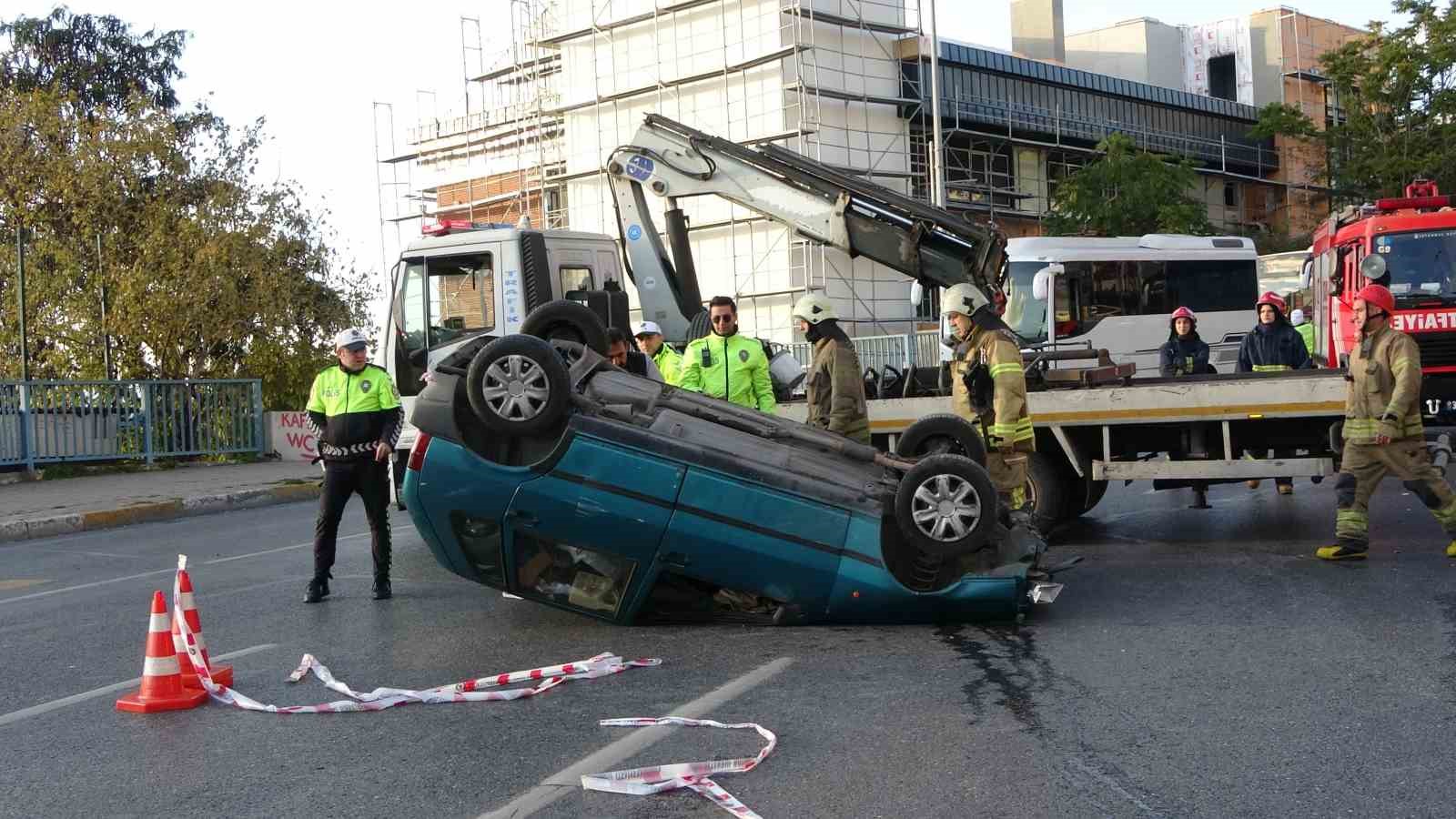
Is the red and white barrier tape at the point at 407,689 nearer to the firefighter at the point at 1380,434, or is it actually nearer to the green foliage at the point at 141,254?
the firefighter at the point at 1380,434

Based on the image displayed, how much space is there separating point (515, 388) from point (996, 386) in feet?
10.1

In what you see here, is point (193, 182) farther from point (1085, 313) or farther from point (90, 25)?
point (90, 25)

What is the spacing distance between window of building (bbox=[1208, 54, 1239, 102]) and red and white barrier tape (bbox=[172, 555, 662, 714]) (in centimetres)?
5674

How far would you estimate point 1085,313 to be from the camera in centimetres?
2417

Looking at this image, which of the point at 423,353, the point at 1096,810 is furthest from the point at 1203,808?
the point at 423,353

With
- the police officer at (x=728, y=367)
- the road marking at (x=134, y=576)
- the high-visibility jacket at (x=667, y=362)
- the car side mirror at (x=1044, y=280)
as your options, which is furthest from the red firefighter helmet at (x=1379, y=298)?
the car side mirror at (x=1044, y=280)

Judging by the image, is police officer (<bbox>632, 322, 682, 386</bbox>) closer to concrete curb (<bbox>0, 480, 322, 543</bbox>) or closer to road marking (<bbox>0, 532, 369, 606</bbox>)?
road marking (<bbox>0, 532, 369, 606</bbox>)

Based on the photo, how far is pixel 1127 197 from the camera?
38062mm

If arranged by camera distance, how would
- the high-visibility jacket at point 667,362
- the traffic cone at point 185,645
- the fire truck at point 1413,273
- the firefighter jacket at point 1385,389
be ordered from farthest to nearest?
1. the fire truck at point 1413,273
2. the high-visibility jacket at point 667,362
3. the firefighter jacket at point 1385,389
4. the traffic cone at point 185,645

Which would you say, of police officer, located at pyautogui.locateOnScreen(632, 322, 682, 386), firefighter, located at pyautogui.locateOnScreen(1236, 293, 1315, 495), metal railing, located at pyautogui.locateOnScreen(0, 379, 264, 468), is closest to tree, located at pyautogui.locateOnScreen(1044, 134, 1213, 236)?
metal railing, located at pyautogui.locateOnScreen(0, 379, 264, 468)

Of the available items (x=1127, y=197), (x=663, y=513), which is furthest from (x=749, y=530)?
(x=1127, y=197)

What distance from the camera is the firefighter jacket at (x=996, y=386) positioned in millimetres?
8750

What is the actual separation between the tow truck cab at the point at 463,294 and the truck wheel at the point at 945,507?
6.99 metres

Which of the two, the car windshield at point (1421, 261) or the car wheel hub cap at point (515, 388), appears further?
the car windshield at point (1421, 261)
